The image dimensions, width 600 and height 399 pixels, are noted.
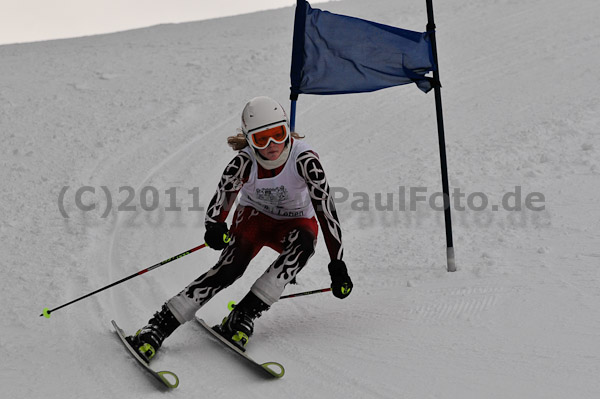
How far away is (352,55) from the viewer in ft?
18.0

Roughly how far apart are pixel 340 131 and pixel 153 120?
2.69 meters

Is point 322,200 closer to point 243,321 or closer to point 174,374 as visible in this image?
point 243,321

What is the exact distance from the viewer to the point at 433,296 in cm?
511

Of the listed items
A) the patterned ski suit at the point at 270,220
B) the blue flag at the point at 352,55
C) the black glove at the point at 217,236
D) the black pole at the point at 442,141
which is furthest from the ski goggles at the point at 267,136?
the black pole at the point at 442,141

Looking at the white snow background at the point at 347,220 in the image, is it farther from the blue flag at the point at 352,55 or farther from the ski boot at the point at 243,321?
the blue flag at the point at 352,55

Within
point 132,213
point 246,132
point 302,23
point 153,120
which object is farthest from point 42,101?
point 246,132

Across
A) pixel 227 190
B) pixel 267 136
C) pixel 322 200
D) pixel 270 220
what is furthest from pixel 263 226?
pixel 267 136

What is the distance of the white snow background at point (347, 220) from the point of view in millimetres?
→ 4223

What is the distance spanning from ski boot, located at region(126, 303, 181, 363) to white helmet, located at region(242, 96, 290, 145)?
4.02ft

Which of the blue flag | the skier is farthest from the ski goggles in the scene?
the blue flag

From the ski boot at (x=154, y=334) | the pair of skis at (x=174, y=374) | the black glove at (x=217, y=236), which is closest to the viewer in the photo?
the pair of skis at (x=174, y=374)

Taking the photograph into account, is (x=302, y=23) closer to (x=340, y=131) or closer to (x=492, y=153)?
(x=492, y=153)

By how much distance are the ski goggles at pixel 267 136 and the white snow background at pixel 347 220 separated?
4.15 ft

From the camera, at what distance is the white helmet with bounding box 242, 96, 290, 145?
458cm
